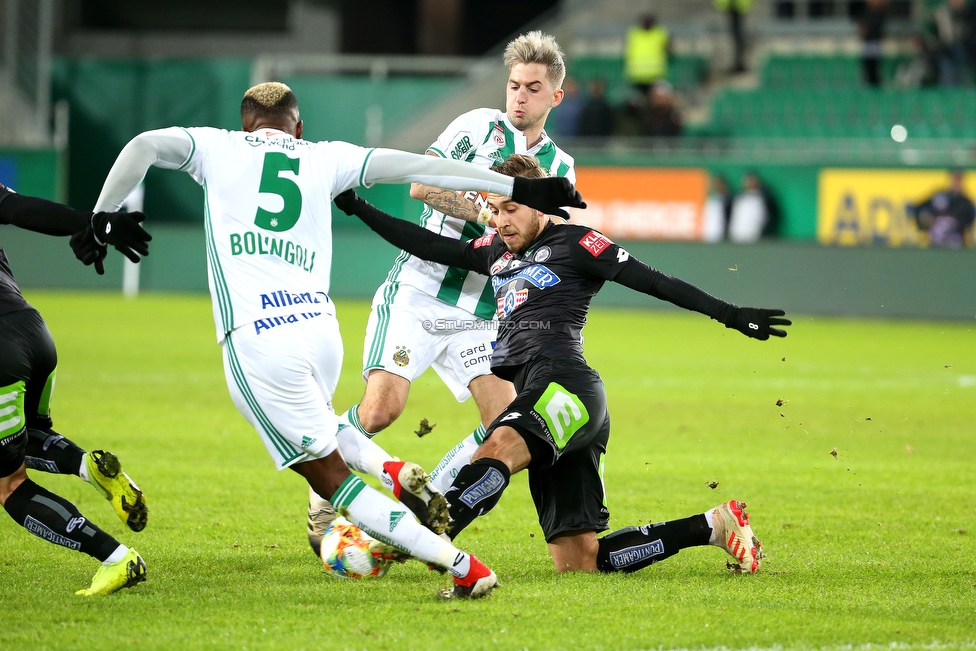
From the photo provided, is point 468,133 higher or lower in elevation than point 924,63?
lower

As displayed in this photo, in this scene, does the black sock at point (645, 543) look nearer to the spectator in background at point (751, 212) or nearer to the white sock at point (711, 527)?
the white sock at point (711, 527)

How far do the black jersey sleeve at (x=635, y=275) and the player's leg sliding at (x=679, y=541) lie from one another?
0.87m

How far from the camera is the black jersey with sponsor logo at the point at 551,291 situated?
5312 mm

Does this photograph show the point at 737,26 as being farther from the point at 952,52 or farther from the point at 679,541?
the point at 679,541

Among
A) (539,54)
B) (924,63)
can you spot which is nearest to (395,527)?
(539,54)

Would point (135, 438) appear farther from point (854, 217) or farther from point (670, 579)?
point (854, 217)

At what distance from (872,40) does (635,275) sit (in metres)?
19.9

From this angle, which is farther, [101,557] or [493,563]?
[493,563]

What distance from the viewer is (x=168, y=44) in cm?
2984

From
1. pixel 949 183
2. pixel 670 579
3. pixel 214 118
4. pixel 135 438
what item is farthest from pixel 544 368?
pixel 214 118

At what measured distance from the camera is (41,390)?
5.29 metres

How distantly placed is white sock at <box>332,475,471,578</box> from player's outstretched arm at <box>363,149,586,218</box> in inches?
46.0

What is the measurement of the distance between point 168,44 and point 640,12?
37.0 feet

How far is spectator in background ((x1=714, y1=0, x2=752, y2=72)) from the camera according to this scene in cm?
2436
